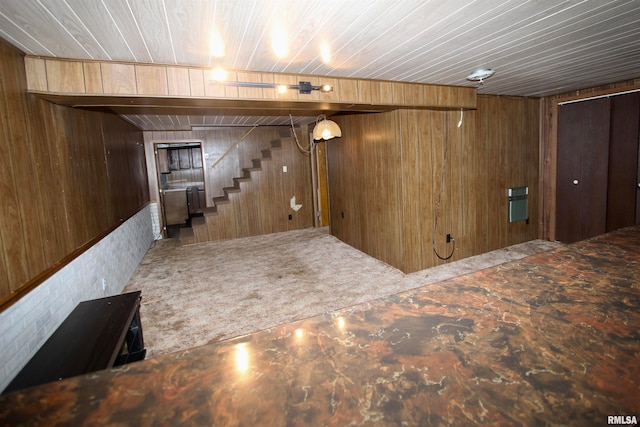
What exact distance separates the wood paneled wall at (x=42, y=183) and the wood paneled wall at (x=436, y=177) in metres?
3.46

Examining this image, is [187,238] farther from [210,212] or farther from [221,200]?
[221,200]

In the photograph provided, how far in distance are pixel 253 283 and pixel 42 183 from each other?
2389mm

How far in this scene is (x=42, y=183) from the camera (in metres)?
2.29

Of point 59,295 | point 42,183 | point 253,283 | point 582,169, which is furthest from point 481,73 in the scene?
point 59,295

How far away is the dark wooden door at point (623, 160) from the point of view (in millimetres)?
4082

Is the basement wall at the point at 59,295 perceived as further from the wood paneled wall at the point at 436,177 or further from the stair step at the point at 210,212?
the wood paneled wall at the point at 436,177

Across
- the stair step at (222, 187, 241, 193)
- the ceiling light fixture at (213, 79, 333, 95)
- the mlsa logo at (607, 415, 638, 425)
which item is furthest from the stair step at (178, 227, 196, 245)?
the mlsa logo at (607, 415, 638, 425)

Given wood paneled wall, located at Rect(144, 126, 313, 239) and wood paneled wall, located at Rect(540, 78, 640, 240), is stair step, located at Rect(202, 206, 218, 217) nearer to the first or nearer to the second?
wood paneled wall, located at Rect(144, 126, 313, 239)

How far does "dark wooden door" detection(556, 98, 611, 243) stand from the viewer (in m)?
4.41

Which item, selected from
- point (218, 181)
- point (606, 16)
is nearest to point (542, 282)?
point (606, 16)

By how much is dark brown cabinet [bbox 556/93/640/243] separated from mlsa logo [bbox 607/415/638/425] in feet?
16.6

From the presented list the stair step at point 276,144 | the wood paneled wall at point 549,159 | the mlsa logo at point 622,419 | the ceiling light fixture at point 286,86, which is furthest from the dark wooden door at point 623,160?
the stair step at point 276,144

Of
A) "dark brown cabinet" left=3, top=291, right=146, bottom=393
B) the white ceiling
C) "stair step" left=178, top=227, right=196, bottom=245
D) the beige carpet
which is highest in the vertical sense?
the white ceiling

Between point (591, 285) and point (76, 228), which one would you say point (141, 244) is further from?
point (591, 285)
